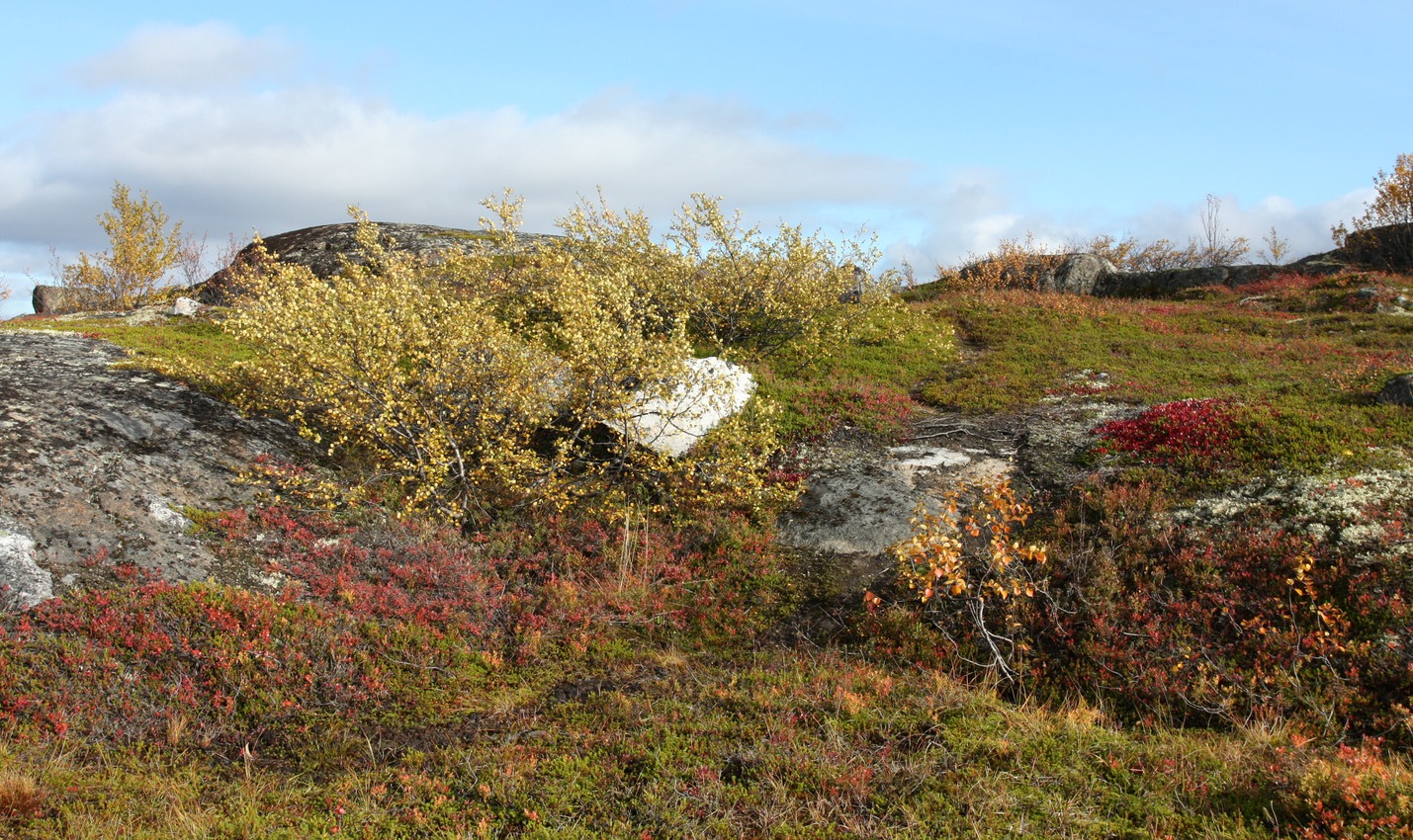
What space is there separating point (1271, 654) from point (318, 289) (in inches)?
688

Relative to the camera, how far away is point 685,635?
12.9 metres

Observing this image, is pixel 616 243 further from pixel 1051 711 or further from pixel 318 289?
pixel 1051 711

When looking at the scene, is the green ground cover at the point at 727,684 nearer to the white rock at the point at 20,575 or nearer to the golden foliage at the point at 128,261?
the white rock at the point at 20,575

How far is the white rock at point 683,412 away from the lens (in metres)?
16.3

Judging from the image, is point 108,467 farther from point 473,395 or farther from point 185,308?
point 185,308

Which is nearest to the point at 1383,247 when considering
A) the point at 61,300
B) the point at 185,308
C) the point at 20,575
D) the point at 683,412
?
the point at 683,412

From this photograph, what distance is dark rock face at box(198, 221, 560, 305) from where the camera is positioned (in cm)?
3675

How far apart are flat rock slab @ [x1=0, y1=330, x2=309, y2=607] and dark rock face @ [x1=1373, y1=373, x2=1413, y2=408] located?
2334cm

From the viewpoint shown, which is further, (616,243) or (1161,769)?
(616,243)

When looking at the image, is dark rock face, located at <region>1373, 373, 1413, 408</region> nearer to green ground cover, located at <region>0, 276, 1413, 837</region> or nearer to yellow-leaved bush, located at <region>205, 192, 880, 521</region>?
green ground cover, located at <region>0, 276, 1413, 837</region>

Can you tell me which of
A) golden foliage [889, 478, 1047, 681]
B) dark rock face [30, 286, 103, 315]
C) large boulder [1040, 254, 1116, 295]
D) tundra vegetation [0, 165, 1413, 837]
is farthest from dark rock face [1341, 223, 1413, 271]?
dark rock face [30, 286, 103, 315]

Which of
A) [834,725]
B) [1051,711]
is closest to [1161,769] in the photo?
[1051,711]

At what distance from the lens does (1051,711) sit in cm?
1056

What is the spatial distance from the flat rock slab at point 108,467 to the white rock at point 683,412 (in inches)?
279
